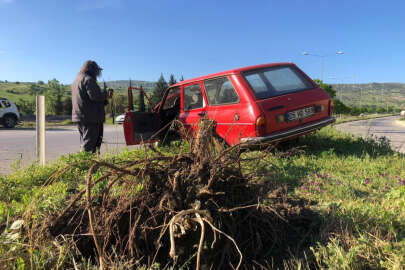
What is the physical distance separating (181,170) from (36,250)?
1063 mm

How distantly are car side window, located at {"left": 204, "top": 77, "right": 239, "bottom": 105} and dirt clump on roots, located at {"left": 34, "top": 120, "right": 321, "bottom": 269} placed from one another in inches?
115

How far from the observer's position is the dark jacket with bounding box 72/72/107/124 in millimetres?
5188

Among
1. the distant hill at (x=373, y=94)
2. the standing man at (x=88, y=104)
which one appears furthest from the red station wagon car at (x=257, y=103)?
the distant hill at (x=373, y=94)

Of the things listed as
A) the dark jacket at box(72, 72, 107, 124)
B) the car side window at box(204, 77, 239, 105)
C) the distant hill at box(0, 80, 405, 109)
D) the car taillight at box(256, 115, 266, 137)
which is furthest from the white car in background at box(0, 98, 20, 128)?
the distant hill at box(0, 80, 405, 109)

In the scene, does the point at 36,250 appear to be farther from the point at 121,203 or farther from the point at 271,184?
the point at 271,184

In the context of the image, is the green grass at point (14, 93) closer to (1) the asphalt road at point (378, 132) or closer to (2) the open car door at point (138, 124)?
(1) the asphalt road at point (378, 132)

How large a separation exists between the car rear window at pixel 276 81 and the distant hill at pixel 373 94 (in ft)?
435

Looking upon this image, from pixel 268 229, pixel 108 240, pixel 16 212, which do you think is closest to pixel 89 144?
pixel 16 212

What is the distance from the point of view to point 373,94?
158 m

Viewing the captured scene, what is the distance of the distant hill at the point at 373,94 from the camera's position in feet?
422

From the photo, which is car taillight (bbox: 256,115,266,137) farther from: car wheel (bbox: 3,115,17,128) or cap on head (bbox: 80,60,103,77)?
car wheel (bbox: 3,115,17,128)

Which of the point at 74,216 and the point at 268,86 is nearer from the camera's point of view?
the point at 74,216

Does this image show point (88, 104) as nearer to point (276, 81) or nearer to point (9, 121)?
point (276, 81)

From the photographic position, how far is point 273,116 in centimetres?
453
